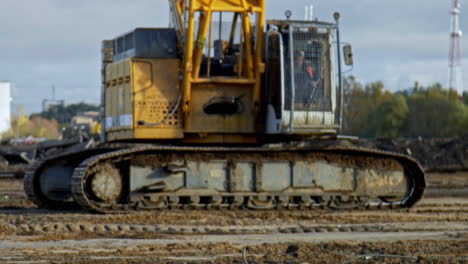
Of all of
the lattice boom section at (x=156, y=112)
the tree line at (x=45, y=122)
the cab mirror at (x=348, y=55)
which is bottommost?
the tree line at (x=45, y=122)

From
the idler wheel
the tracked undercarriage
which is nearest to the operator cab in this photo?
the tracked undercarriage

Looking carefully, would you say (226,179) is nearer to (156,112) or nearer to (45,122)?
(156,112)

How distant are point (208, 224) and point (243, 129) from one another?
2.89m

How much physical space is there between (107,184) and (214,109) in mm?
2473

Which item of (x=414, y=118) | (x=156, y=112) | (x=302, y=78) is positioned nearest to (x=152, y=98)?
(x=156, y=112)

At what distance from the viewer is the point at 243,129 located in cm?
1803

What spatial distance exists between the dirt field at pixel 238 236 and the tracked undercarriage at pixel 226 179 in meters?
0.50

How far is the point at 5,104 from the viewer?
145m

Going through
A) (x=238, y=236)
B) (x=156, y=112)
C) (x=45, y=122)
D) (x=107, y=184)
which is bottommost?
(x=45, y=122)

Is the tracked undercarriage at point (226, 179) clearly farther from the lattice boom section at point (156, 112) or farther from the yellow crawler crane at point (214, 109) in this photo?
the lattice boom section at point (156, 112)

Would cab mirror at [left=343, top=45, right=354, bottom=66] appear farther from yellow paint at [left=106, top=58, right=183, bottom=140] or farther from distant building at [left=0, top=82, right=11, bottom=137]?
distant building at [left=0, top=82, right=11, bottom=137]

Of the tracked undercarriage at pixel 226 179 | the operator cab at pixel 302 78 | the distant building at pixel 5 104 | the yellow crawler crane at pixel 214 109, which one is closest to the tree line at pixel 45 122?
the distant building at pixel 5 104

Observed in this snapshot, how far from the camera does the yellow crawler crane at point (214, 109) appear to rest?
17516 millimetres

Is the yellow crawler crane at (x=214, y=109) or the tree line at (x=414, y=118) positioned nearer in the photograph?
the yellow crawler crane at (x=214, y=109)
